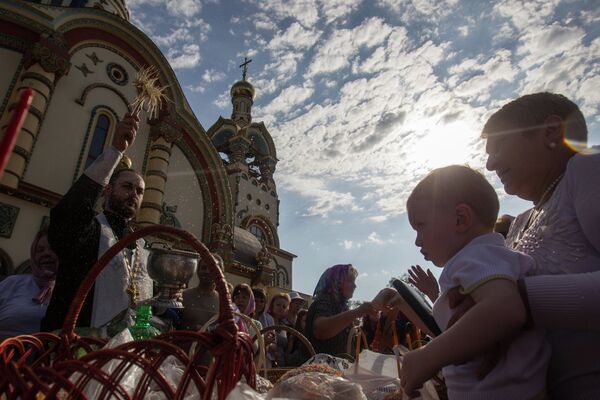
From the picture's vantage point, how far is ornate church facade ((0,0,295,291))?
780 centimetres

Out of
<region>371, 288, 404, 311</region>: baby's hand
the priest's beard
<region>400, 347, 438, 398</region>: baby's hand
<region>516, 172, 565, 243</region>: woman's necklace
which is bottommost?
<region>400, 347, 438, 398</region>: baby's hand

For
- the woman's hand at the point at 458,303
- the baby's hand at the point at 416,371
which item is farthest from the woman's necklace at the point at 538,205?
the baby's hand at the point at 416,371

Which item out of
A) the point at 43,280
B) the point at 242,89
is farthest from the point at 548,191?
the point at 242,89

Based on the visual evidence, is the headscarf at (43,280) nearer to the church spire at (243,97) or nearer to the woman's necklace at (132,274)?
the woman's necklace at (132,274)

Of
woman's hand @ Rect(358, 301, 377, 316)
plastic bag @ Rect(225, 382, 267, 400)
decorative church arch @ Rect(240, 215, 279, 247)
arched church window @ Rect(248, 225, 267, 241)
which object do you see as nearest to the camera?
plastic bag @ Rect(225, 382, 267, 400)

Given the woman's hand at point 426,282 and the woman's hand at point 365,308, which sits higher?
the woman's hand at point 426,282

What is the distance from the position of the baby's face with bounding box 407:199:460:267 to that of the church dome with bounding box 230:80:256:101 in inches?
1265

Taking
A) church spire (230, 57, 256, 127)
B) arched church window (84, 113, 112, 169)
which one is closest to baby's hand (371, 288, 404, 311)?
arched church window (84, 113, 112, 169)

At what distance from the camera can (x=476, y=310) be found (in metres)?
0.91

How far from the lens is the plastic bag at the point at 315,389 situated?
1219 millimetres

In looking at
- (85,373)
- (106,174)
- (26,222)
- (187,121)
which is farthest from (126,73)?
(85,373)

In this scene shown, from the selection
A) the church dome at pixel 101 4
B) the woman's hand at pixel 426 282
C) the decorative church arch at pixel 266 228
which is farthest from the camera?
the decorative church arch at pixel 266 228

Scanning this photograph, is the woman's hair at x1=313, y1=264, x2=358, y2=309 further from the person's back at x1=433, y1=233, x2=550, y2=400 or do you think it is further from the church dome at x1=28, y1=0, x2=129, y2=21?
the church dome at x1=28, y1=0, x2=129, y2=21

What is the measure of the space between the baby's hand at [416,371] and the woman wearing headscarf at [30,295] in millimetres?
2641
